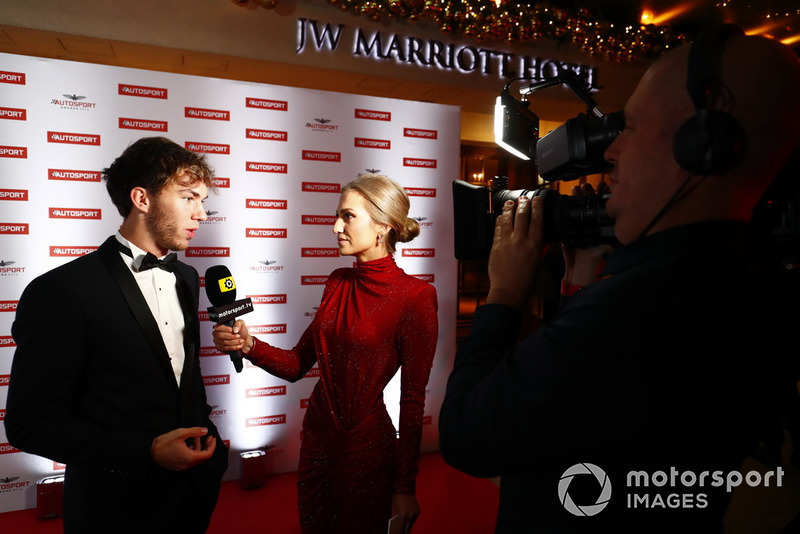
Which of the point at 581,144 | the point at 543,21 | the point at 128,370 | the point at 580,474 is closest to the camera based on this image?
the point at 580,474

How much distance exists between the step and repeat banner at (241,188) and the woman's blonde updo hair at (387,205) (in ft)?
3.86

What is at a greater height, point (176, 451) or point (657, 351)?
point (657, 351)

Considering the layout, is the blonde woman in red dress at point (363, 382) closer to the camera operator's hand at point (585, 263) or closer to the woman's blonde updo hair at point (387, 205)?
the woman's blonde updo hair at point (387, 205)

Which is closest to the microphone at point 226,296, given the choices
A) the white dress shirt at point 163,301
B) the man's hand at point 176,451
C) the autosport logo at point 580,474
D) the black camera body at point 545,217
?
the white dress shirt at point 163,301

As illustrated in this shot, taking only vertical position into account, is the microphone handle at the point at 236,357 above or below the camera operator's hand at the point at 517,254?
below

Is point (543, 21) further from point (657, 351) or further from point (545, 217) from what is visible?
point (657, 351)

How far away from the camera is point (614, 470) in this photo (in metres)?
0.61

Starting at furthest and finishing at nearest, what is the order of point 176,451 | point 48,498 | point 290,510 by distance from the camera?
point 290,510 < point 48,498 < point 176,451

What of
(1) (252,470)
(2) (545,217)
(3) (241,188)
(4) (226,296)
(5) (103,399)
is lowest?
(1) (252,470)

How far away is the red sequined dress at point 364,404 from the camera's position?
1.62 m

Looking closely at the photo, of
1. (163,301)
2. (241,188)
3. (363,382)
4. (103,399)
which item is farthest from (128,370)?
(241,188)

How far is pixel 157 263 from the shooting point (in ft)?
4.94

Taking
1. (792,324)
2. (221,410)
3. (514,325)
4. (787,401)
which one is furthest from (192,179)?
(787,401)

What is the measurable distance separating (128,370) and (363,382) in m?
0.75
